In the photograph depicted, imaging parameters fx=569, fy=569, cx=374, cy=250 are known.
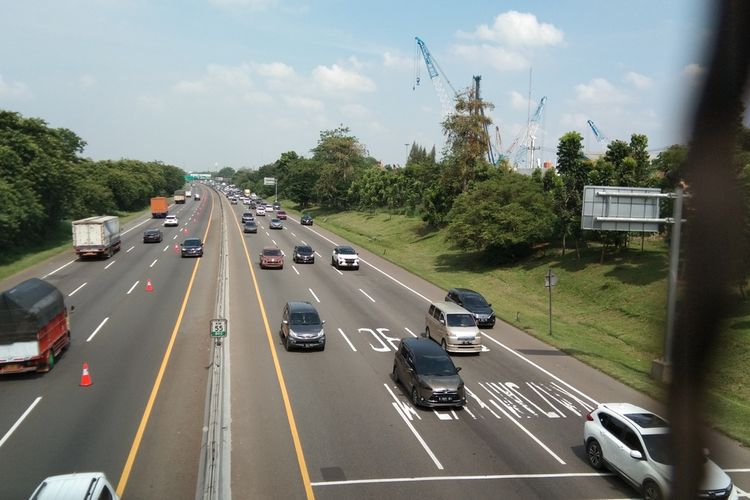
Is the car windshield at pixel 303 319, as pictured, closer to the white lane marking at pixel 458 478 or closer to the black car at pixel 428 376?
the black car at pixel 428 376

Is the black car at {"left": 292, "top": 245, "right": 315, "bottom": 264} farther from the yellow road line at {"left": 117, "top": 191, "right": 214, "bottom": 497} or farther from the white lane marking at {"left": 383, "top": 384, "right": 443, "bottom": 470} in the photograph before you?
the white lane marking at {"left": 383, "top": 384, "right": 443, "bottom": 470}

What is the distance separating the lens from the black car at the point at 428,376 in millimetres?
16688

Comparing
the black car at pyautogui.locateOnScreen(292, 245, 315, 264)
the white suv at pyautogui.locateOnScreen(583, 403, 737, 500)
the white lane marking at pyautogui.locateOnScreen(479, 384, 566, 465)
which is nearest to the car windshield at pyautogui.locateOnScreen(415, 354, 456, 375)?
the white lane marking at pyautogui.locateOnScreen(479, 384, 566, 465)

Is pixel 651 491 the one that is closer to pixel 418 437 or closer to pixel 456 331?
pixel 418 437

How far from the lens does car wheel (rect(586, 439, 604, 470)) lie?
43.0ft

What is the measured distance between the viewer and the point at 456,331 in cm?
2330

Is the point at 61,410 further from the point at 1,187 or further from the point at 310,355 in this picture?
the point at 1,187

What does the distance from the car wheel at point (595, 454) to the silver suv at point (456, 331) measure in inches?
381

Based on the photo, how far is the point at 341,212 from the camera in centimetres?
10781

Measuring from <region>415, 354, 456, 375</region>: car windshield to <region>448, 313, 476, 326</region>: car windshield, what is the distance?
5671 millimetres

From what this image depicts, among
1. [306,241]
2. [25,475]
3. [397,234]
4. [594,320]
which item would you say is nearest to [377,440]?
[25,475]

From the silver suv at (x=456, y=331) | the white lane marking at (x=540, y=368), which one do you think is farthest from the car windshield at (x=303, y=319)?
the white lane marking at (x=540, y=368)

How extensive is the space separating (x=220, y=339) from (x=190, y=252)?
3132 centimetres

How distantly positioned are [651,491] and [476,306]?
18.3m
